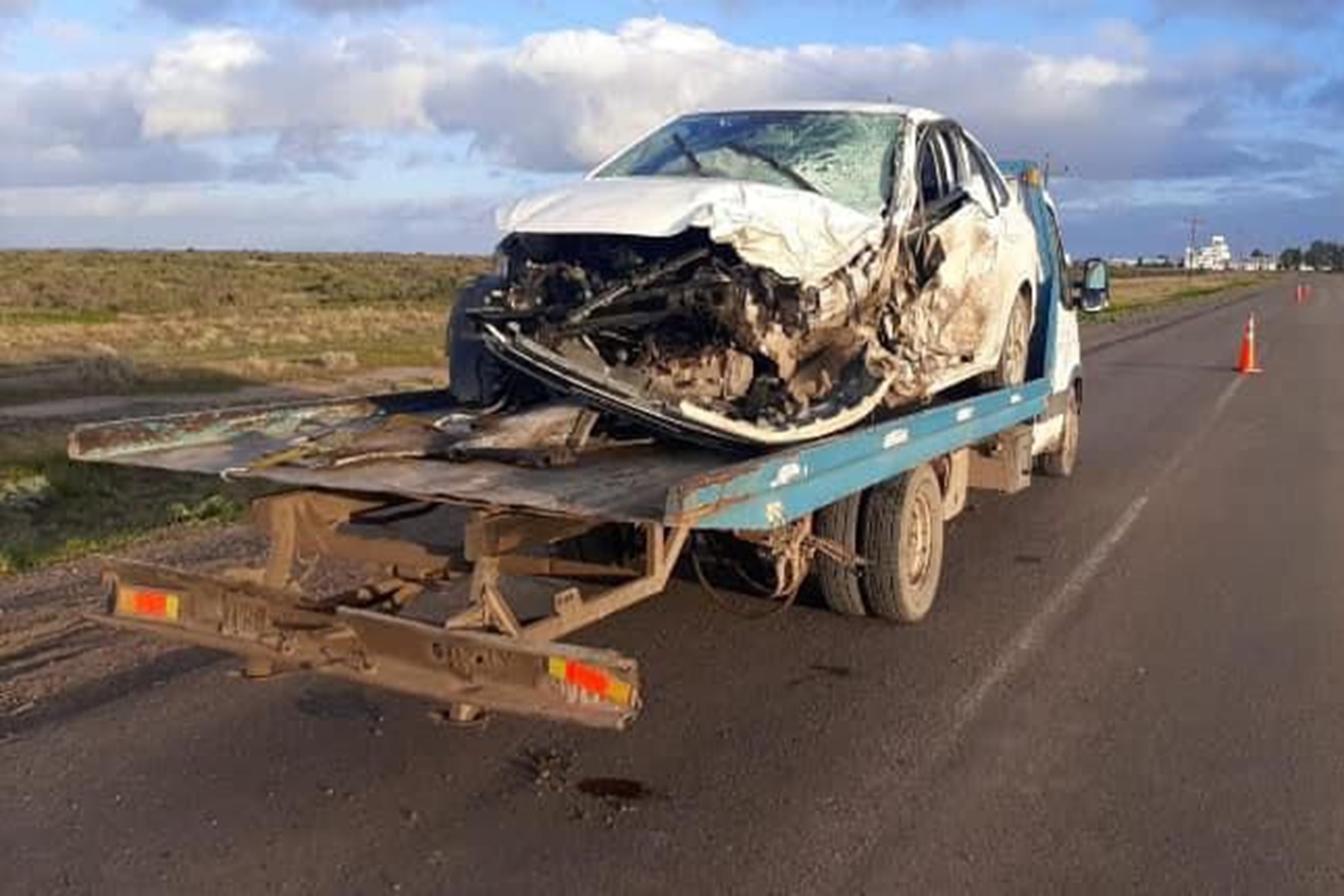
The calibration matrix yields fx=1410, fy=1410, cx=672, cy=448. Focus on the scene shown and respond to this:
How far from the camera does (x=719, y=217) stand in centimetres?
612

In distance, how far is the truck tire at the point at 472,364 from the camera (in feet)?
22.9

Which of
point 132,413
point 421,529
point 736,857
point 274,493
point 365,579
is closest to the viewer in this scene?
point 736,857

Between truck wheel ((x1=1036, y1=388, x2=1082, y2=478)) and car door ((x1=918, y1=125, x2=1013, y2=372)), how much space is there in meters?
3.19

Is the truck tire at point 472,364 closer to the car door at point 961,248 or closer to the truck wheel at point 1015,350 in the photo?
the car door at point 961,248

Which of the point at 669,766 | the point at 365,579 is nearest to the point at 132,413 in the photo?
the point at 365,579

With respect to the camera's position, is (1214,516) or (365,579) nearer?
(365,579)

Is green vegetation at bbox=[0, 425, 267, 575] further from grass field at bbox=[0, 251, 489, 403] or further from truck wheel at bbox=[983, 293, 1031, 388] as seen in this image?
truck wheel at bbox=[983, 293, 1031, 388]

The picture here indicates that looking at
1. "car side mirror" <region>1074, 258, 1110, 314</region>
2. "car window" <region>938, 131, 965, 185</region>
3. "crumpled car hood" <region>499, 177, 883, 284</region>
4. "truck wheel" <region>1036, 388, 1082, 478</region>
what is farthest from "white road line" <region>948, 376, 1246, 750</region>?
Answer: "car window" <region>938, 131, 965, 185</region>

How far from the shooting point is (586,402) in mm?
6387

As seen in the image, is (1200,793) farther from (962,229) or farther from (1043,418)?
(1043,418)

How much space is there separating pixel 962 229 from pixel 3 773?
5.59 meters

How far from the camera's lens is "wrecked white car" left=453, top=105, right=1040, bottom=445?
20.4 feet

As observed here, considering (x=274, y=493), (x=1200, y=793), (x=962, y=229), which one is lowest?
(x=1200, y=793)

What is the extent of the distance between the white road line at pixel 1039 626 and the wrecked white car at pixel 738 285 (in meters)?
1.34
